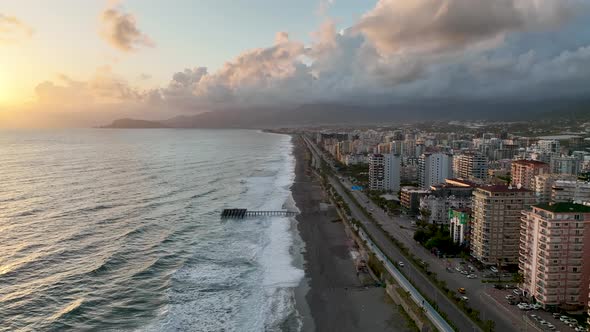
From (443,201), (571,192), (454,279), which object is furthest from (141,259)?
(571,192)

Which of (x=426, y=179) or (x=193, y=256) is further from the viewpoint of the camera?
(x=426, y=179)

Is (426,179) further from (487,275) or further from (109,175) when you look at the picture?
(109,175)

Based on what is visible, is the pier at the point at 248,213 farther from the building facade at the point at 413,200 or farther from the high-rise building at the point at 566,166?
the high-rise building at the point at 566,166

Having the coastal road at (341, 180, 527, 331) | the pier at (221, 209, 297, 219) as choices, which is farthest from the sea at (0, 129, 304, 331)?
the coastal road at (341, 180, 527, 331)

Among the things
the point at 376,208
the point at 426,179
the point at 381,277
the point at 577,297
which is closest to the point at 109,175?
the point at 376,208

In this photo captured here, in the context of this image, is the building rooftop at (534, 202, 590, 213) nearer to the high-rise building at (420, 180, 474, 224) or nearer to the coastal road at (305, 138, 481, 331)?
the coastal road at (305, 138, 481, 331)

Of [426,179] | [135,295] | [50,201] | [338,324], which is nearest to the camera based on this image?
[338,324]

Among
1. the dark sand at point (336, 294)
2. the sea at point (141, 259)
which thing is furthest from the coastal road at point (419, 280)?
the sea at point (141, 259)
